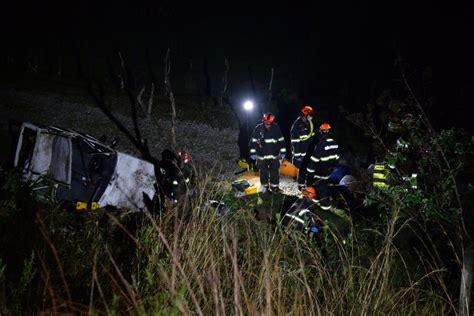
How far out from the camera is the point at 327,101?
19.2 meters

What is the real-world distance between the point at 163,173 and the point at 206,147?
5.19 m

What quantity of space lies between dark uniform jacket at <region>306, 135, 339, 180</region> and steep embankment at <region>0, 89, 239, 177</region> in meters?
3.21

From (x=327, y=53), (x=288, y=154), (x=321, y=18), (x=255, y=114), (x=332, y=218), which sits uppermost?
(x=321, y=18)

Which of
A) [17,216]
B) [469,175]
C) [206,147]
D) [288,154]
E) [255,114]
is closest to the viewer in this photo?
[17,216]

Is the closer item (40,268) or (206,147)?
(40,268)

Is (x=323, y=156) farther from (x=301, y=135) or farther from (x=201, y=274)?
(x=201, y=274)

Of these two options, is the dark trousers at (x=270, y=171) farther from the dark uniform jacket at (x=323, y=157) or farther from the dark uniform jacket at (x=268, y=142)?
the dark uniform jacket at (x=323, y=157)

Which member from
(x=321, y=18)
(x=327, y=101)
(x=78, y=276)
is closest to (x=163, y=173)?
(x=78, y=276)

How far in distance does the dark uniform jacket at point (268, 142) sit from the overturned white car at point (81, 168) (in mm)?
2449

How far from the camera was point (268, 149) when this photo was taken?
8797mm

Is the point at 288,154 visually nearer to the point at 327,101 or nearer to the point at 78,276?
the point at 327,101

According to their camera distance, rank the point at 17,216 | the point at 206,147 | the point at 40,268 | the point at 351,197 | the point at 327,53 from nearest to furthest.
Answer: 1. the point at 40,268
2. the point at 17,216
3. the point at 351,197
4. the point at 206,147
5. the point at 327,53

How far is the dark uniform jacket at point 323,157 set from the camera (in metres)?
8.43

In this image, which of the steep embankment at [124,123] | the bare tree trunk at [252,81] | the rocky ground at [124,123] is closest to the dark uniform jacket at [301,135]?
the rocky ground at [124,123]
